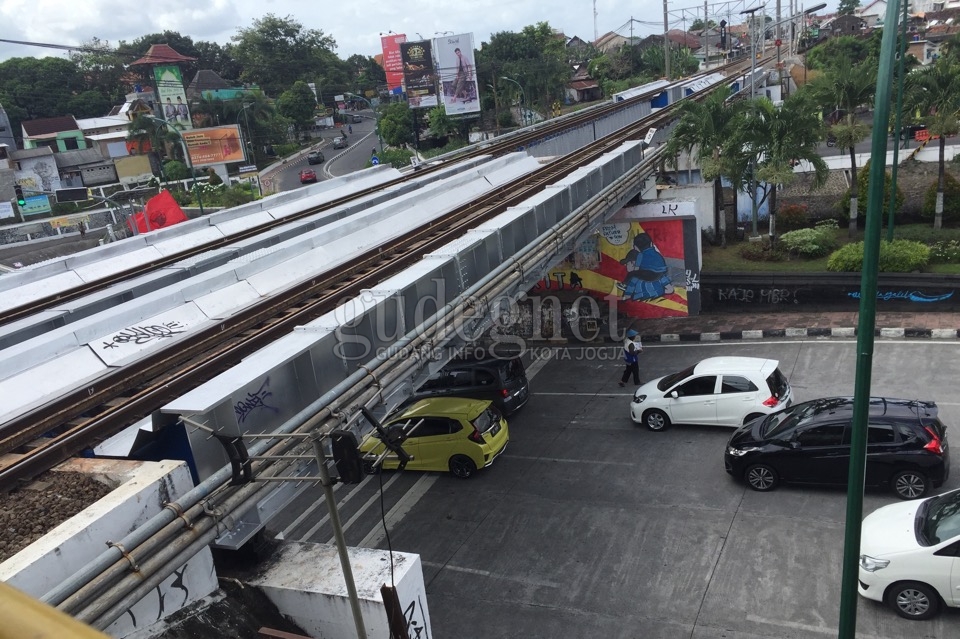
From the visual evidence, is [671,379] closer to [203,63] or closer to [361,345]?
[361,345]

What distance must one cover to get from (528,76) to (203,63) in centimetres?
5691

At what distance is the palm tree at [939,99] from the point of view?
23156 mm

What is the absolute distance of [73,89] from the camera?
93750 millimetres

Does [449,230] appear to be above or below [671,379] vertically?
above

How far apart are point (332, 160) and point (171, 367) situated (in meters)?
64.0

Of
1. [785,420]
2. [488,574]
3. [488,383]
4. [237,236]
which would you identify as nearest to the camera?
[488,574]

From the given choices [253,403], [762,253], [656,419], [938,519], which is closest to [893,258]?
[762,253]

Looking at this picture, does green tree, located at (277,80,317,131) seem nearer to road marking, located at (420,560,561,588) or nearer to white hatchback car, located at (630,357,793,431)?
white hatchback car, located at (630,357,793,431)

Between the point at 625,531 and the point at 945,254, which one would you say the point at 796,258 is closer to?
the point at 945,254

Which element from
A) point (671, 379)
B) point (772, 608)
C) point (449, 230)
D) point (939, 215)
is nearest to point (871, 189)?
point (772, 608)

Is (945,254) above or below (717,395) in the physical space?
above

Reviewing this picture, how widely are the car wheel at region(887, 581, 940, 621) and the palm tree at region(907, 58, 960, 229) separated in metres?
19.3

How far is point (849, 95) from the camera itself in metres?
23.5

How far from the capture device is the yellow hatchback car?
45.0ft
